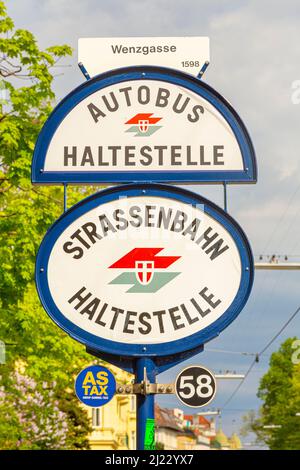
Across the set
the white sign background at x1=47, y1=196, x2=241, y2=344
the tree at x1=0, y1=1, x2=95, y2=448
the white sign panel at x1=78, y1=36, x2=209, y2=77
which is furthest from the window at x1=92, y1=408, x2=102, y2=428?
the white sign background at x1=47, y1=196, x2=241, y2=344

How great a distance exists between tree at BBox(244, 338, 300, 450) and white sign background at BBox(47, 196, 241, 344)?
202 ft

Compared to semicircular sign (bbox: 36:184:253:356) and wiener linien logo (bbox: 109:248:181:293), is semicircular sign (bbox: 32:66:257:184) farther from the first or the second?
wiener linien logo (bbox: 109:248:181:293)

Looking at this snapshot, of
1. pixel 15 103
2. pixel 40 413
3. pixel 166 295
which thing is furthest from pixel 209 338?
pixel 40 413

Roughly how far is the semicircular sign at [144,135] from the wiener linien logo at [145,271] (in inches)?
15.8

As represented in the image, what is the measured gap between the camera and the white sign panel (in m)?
3.68

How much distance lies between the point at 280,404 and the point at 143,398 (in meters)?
73.9

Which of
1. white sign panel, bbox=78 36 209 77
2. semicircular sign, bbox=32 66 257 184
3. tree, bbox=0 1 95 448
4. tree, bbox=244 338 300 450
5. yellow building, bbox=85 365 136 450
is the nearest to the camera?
semicircular sign, bbox=32 66 257 184

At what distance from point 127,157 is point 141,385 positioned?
0.90m

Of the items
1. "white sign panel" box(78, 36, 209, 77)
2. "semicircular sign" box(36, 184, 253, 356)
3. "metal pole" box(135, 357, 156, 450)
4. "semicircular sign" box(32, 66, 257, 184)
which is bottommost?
"metal pole" box(135, 357, 156, 450)

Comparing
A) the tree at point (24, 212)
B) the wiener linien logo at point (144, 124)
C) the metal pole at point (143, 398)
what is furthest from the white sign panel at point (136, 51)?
the tree at point (24, 212)

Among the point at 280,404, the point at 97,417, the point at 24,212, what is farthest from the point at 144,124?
the point at 280,404

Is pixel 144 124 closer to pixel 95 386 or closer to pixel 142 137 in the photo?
pixel 142 137

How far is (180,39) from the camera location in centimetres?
371
